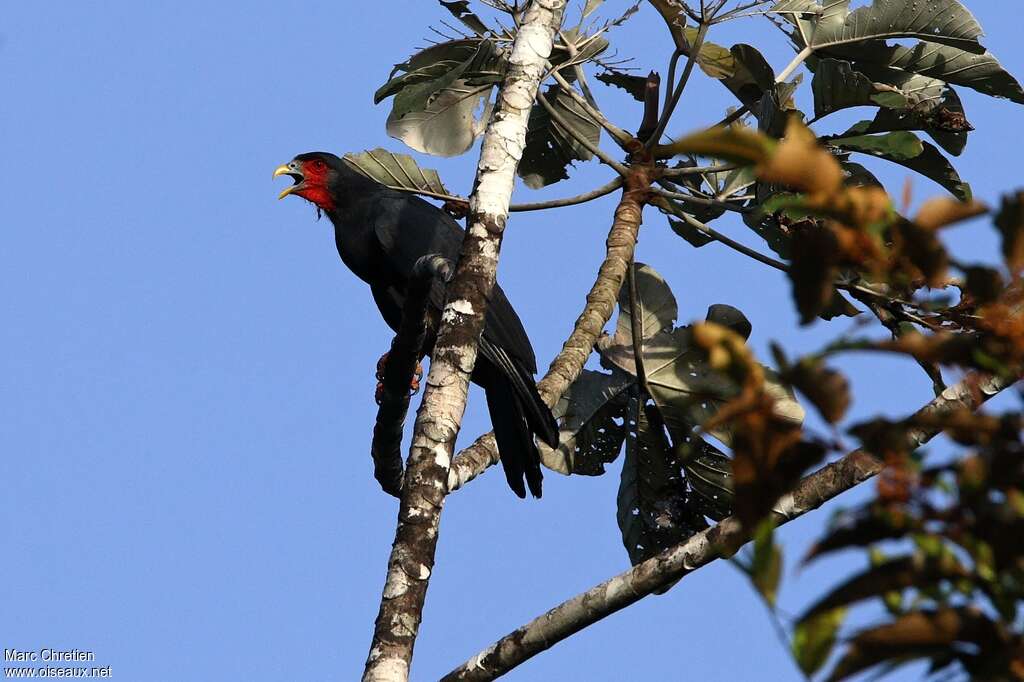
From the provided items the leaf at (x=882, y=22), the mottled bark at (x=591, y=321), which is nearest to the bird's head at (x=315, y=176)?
the mottled bark at (x=591, y=321)

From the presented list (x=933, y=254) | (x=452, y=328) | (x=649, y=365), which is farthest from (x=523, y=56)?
(x=933, y=254)

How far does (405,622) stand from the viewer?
3.17 metres

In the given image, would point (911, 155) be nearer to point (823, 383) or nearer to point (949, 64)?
point (949, 64)

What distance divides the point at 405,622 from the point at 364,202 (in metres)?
3.90

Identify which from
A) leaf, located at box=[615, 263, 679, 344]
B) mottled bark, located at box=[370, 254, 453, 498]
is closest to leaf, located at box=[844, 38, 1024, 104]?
leaf, located at box=[615, 263, 679, 344]

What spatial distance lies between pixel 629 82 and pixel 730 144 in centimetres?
531

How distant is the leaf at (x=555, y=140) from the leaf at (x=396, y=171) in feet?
1.88

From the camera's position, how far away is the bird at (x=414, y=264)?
204 inches

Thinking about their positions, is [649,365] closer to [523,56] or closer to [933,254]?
[523,56]

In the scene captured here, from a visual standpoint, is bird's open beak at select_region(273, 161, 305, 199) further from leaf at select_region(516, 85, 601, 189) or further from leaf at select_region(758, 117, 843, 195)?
leaf at select_region(758, 117, 843, 195)

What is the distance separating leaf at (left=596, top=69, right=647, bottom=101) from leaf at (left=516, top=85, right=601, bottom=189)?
0.28 metres

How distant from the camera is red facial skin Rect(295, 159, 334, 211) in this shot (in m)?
6.93

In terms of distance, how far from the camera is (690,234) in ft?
19.3

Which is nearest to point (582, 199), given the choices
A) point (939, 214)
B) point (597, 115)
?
point (597, 115)
